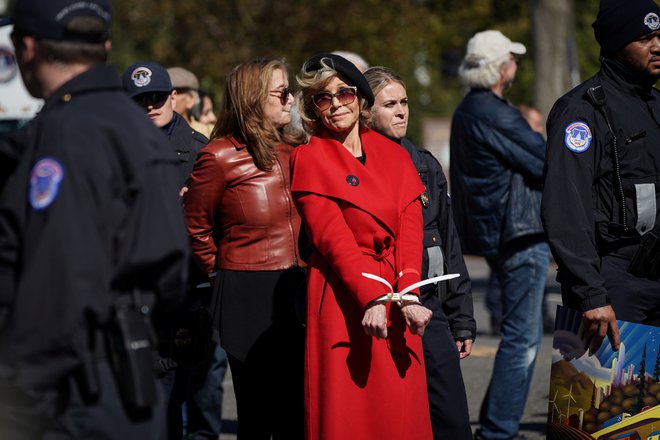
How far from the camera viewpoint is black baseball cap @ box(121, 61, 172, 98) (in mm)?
5945

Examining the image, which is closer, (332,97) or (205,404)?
(332,97)

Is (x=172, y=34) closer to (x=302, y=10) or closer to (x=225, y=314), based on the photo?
(x=302, y=10)

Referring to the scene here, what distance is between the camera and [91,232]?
3.06m

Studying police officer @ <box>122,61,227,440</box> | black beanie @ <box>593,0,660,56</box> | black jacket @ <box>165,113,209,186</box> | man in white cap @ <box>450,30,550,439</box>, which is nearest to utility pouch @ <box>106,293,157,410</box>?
police officer @ <box>122,61,227,440</box>

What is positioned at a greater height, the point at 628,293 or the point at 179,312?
the point at 628,293

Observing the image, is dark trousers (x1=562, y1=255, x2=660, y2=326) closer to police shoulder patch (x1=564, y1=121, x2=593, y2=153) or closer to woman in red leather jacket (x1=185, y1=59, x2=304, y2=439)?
police shoulder patch (x1=564, y1=121, x2=593, y2=153)

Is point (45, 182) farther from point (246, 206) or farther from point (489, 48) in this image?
point (489, 48)

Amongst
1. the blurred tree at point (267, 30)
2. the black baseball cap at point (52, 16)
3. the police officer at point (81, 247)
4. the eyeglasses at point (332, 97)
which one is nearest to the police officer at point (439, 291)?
the eyeglasses at point (332, 97)

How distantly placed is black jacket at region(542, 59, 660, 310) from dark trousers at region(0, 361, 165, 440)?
2.15 meters

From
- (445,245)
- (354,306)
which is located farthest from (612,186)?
(354,306)

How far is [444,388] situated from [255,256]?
99cm

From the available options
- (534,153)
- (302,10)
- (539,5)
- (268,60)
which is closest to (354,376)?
(268,60)

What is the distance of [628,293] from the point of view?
4844mm

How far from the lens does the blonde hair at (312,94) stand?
493 cm
